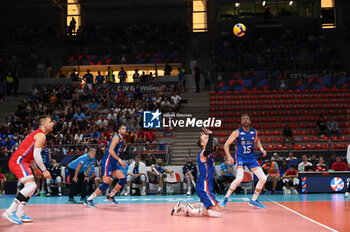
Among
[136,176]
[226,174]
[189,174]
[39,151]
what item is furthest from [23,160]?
[226,174]

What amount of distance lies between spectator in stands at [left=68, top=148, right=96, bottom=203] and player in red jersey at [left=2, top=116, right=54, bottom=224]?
193 inches

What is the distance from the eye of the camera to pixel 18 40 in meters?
38.9

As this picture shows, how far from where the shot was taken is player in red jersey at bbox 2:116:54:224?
957 centimetres

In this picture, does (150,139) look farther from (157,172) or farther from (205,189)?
(205,189)

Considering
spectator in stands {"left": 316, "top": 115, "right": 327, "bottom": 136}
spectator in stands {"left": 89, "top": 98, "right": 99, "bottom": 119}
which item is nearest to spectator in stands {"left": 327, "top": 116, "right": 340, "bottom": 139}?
spectator in stands {"left": 316, "top": 115, "right": 327, "bottom": 136}

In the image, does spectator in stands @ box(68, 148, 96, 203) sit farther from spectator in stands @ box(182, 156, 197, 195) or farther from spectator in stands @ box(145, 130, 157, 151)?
spectator in stands @ box(145, 130, 157, 151)

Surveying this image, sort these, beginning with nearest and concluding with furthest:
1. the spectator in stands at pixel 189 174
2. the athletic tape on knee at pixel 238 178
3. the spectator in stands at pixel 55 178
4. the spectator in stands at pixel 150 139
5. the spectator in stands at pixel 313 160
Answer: the athletic tape on knee at pixel 238 178, the spectator in stands at pixel 189 174, the spectator in stands at pixel 55 178, the spectator in stands at pixel 313 160, the spectator in stands at pixel 150 139

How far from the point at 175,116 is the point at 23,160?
58.4ft

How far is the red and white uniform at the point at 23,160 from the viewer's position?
388 inches

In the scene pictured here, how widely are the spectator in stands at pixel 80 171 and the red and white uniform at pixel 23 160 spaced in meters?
4.94

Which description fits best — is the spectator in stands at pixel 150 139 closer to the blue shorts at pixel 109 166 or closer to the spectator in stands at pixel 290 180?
the spectator in stands at pixel 290 180

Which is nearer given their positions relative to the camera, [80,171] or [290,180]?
[80,171]

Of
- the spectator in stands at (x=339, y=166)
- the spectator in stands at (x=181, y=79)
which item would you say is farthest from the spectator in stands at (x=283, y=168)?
the spectator in stands at (x=181, y=79)

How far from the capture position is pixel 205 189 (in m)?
10.3
